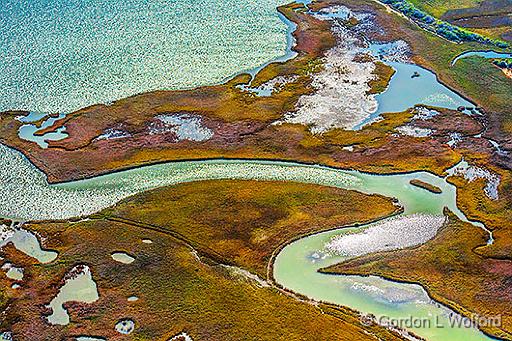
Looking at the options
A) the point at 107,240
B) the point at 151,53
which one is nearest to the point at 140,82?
the point at 151,53

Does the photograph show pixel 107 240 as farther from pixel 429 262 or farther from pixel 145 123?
pixel 429 262

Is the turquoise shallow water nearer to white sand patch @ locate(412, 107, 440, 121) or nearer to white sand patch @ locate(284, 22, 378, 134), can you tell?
white sand patch @ locate(284, 22, 378, 134)

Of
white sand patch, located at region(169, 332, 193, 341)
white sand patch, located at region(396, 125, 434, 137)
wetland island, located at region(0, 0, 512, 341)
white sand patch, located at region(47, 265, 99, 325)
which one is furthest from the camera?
white sand patch, located at region(396, 125, 434, 137)

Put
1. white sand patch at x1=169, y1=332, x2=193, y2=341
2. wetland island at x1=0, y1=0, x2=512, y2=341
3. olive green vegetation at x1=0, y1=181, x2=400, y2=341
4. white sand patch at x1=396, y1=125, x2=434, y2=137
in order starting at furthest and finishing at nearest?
white sand patch at x1=396, y1=125, x2=434, y2=137 < wetland island at x1=0, y1=0, x2=512, y2=341 < olive green vegetation at x1=0, y1=181, x2=400, y2=341 < white sand patch at x1=169, y1=332, x2=193, y2=341

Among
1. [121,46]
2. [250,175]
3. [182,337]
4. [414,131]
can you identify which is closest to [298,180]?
[250,175]

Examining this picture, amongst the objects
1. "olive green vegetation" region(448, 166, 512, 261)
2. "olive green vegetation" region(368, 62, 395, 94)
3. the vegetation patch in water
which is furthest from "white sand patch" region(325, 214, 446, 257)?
"olive green vegetation" region(368, 62, 395, 94)

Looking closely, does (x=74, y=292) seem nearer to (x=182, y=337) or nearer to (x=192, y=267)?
(x=192, y=267)

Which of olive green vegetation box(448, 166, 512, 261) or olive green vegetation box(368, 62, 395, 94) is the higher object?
olive green vegetation box(368, 62, 395, 94)

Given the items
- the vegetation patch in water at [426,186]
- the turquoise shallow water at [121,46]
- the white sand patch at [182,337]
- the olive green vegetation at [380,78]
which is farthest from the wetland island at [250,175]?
the olive green vegetation at [380,78]

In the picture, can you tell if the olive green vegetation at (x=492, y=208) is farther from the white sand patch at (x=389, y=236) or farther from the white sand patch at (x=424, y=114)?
the white sand patch at (x=424, y=114)
